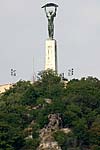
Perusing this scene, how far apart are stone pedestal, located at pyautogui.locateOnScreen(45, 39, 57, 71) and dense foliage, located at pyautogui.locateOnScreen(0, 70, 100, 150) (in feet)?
3.93

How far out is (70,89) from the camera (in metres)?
89.0

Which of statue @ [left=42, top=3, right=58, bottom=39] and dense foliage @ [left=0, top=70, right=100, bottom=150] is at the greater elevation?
statue @ [left=42, top=3, right=58, bottom=39]

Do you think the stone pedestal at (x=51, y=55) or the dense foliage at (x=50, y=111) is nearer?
the dense foliage at (x=50, y=111)

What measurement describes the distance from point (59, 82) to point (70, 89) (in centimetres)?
365

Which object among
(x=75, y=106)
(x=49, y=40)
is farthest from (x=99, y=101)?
(x=49, y=40)

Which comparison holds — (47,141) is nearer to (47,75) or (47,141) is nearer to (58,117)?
(58,117)

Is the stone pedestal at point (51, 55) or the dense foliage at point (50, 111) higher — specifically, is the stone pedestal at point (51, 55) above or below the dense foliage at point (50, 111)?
above

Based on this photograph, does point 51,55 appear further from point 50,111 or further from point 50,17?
point 50,111

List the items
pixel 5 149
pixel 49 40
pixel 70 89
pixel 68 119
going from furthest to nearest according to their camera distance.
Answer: pixel 49 40
pixel 70 89
pixel 68 119
pixel 5 149

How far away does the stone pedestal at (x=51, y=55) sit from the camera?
93.8 m

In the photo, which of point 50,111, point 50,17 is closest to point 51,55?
point 50,17

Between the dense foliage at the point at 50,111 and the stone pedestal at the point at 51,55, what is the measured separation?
1198 mm

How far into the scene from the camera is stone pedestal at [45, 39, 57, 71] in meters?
93.8

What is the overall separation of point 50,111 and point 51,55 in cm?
1056
